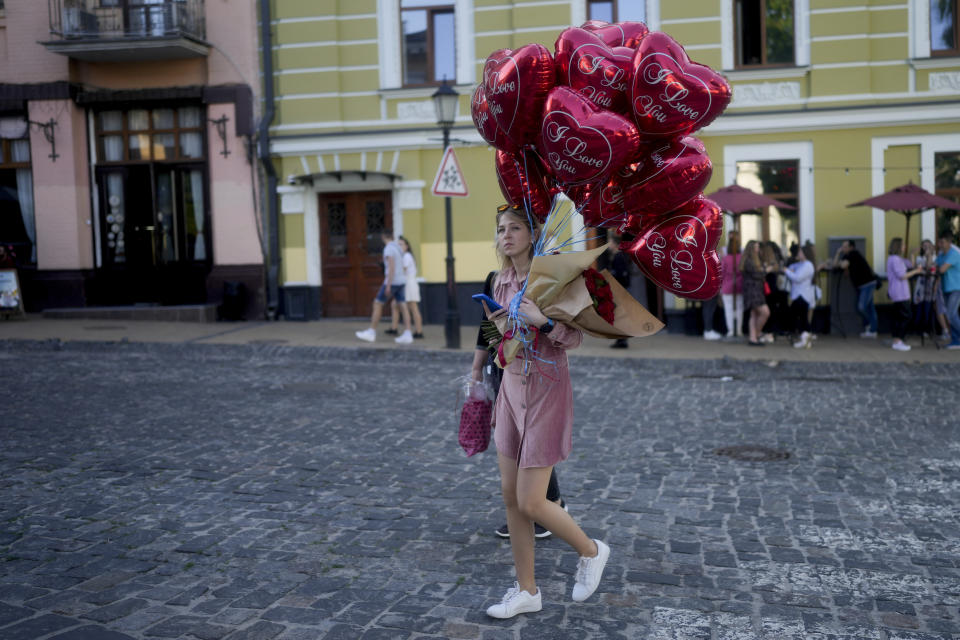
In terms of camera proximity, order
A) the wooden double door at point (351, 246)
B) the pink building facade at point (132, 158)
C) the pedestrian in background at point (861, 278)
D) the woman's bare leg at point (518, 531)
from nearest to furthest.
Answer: the woman's bare leg at point (518, 531) → the pedestrian in background at point (861, 278) → the pink building facade at point (132, 158) → the wooden double door at point (351, 246)

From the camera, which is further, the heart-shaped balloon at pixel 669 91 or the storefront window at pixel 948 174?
the storefront window at pixel 948 174

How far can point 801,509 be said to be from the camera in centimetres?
585

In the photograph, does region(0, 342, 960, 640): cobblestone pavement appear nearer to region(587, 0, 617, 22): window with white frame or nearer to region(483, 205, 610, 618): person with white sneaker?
region(483, 205, 610, 618): person with white sneaker

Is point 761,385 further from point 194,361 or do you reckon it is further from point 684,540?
point 194,361

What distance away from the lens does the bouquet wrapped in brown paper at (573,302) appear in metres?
3.95

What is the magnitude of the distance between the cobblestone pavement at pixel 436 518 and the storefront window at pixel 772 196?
722 cm

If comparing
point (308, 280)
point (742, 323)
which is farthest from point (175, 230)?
point (742, 323)

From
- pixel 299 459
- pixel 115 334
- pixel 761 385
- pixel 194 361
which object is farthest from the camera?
pixel 115 334

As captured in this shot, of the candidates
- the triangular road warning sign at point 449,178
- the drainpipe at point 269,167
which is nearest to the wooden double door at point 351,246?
the drainpipe at point 269,167

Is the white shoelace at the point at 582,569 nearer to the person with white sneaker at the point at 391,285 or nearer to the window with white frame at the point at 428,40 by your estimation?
the person with white sneaker at the point at 391,285

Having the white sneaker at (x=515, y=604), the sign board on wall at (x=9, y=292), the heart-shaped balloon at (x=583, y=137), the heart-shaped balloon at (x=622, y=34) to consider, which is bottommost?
the white sneaker at (x=515, y=604)

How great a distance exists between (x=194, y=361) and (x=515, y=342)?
409 inches

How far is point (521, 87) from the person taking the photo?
13.5 ft

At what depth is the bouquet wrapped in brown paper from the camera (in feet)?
13.0
